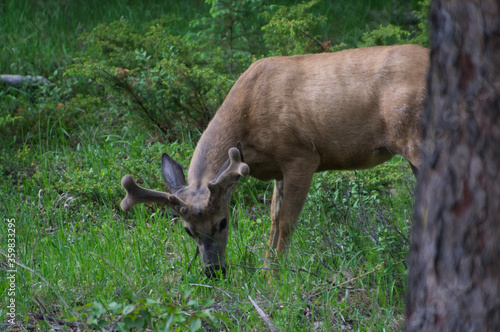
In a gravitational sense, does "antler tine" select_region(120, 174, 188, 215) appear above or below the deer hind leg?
above

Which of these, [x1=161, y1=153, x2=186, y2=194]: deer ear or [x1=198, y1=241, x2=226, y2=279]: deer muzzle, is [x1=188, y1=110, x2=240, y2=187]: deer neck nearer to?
[x1=161, y1=153, x2=186, y2=194]: deer ear

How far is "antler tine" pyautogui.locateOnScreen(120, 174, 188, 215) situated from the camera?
16.4 feet

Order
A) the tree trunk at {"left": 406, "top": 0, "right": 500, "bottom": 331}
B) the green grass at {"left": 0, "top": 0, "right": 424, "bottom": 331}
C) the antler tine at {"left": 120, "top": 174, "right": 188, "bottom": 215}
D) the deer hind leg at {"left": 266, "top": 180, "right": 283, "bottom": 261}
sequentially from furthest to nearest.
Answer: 1. the deer hind leg at {"left": 266, "top": 180, "right": 283, "bottom": 261}
2. the antler tine at {"left": 120, "top": 174, "right": 188, "bottom": 215}
3. the green grass at {"left": 0, "top": 0, "right": 424, "bottom": 331}
4. the tree trunk at {"left": 406, "top": 0, "right": 500, "bottom": 331}

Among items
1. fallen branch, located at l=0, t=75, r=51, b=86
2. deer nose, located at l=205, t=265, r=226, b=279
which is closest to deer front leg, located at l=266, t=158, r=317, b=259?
deer nose, located at l=205, t=265, r=226, b=279

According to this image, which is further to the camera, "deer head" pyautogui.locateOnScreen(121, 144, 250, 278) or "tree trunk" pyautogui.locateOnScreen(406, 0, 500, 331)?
"deer head" pyautogui.locateOnScreen(121, 144, 250, 278)

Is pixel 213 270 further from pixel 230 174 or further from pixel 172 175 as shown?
pixel 172 175

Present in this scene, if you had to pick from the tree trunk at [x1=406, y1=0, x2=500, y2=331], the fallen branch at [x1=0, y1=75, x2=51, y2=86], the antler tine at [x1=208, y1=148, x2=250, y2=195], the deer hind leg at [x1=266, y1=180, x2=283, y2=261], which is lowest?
the deer hind leg at [x1=266, y1=180, x2=283, y2=261]

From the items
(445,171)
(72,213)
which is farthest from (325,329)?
(72,213)

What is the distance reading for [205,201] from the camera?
5195 mm

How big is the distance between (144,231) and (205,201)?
43.3 inches

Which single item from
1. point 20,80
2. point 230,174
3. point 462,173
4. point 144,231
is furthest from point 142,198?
point 20,80

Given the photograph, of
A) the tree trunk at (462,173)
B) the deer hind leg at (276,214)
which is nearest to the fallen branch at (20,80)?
the deer hind leg at (276,214)

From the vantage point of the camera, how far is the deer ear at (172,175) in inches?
211

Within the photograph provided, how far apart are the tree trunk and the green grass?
3.94 ft
